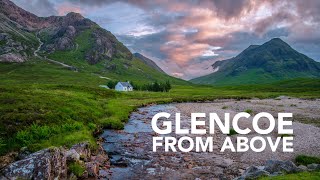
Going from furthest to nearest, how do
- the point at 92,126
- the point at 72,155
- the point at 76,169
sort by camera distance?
the point at 92,126 < the point at 72,155 < the point at 76,169

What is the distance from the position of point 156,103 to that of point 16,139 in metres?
78.3

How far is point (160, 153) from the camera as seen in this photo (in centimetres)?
3281

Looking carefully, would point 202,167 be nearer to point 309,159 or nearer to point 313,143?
point 309,159

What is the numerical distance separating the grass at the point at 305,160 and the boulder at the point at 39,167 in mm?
20317

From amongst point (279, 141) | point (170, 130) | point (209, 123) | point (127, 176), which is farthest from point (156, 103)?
point (127, 176)

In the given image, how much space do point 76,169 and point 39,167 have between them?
3.87 m

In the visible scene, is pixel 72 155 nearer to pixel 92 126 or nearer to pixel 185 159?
pixel 185 159

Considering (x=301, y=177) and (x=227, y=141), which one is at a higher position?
(x=301, y=177)

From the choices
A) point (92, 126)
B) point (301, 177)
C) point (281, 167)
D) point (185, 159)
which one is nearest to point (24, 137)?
point (92, 126)

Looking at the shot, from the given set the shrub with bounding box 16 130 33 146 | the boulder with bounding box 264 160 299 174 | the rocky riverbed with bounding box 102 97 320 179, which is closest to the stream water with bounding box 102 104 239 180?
the rocky riverbed with bounding box 102 97 320 179

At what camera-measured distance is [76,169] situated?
930 inches

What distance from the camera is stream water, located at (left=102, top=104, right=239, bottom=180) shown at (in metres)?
25.8

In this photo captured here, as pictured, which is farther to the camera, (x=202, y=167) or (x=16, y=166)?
(x=202, y=167)

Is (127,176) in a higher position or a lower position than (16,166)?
lower
